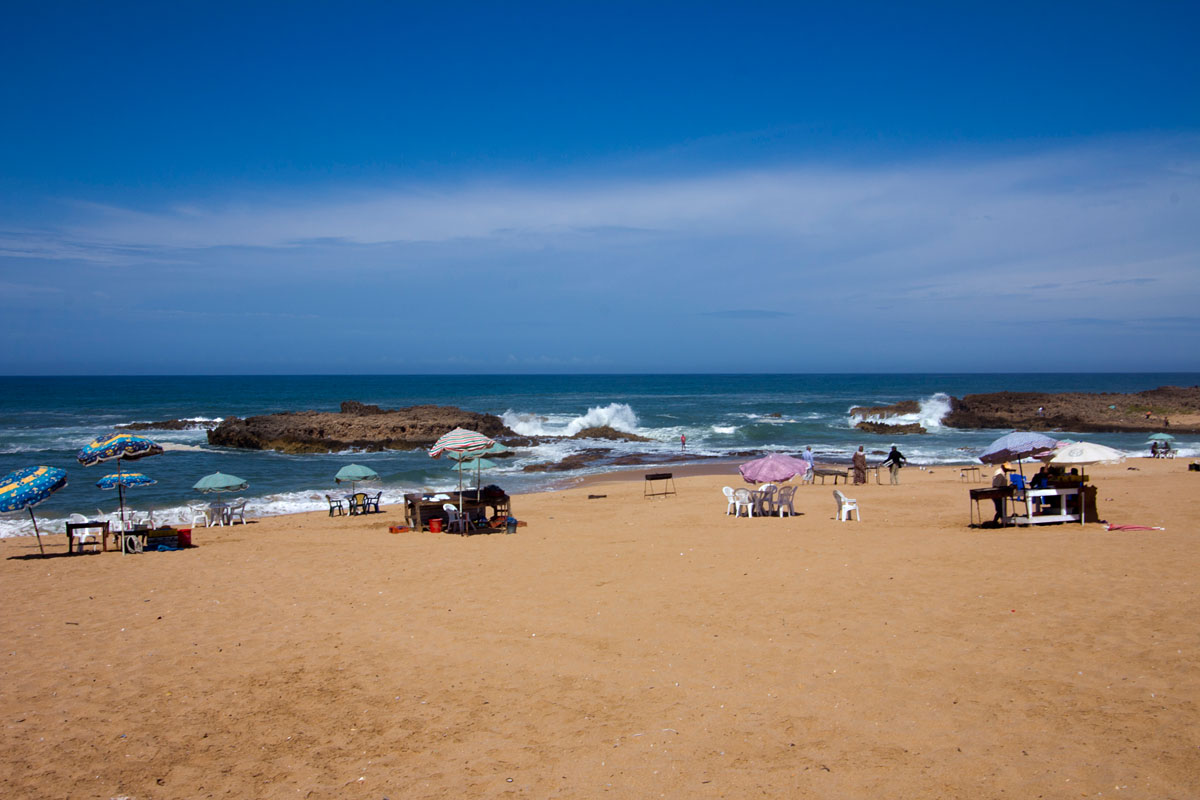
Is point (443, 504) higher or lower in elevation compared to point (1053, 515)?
lower

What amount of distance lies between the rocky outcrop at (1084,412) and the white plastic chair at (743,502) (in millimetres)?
38898

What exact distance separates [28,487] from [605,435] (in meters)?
32.8

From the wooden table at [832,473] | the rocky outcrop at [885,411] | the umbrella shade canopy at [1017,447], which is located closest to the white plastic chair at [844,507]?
the umbrella shade canopy at [1017,447]

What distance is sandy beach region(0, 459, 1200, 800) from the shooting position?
15.9ft

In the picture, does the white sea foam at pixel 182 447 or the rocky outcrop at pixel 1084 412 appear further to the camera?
the rocky outcrop at pixel 1084 412

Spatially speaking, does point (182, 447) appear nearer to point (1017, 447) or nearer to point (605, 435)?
point (605, 435)

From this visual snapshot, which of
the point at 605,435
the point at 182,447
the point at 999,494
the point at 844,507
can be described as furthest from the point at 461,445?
the point at 182,447

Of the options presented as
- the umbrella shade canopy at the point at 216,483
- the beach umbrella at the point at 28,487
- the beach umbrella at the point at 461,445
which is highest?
the beach umbrella at the point at 461,445

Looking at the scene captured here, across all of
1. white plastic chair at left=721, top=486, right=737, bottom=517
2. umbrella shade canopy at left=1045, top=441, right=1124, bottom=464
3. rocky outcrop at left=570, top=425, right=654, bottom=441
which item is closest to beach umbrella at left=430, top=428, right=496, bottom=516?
white plastic chair at left=721, top=486, right=737, bottom=517

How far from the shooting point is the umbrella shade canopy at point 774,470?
1478cm

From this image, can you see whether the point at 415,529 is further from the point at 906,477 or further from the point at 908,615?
the point at 906,477

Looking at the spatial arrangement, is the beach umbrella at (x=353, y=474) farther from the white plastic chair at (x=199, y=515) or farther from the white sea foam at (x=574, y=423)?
the white sea foam at (x=574, y=423)

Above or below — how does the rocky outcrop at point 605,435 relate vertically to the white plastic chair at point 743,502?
below

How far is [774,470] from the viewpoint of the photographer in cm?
1488
